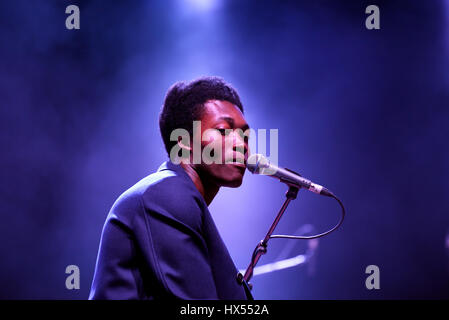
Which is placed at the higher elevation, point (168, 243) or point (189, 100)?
point (189, 100)

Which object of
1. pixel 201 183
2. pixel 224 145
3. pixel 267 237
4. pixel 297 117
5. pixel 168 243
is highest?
pixel 297 117

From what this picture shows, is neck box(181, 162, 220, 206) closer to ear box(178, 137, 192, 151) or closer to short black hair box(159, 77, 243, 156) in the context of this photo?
ear box(178, 137, 192, 151)

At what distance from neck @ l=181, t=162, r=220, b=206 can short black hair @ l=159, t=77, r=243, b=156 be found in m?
0.19

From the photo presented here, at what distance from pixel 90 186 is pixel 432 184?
4.37 meters

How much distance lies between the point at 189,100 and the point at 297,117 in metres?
3.42

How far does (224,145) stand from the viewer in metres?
1.73

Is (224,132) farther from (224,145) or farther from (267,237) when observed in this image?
(267,237)

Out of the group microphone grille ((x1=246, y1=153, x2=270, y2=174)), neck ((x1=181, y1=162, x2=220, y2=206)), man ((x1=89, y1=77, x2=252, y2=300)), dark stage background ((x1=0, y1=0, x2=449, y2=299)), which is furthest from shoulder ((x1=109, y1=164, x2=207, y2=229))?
dark stage background ((x1=0, y1=0, x2=449, y2=299))

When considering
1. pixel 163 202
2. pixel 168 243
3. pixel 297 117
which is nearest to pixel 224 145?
pixel 163 202

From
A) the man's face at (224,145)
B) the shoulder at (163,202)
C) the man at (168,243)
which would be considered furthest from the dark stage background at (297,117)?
the shoulder at (163,202)

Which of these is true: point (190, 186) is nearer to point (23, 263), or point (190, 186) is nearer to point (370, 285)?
point (23, 263)

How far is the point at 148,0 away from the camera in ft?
15.1
